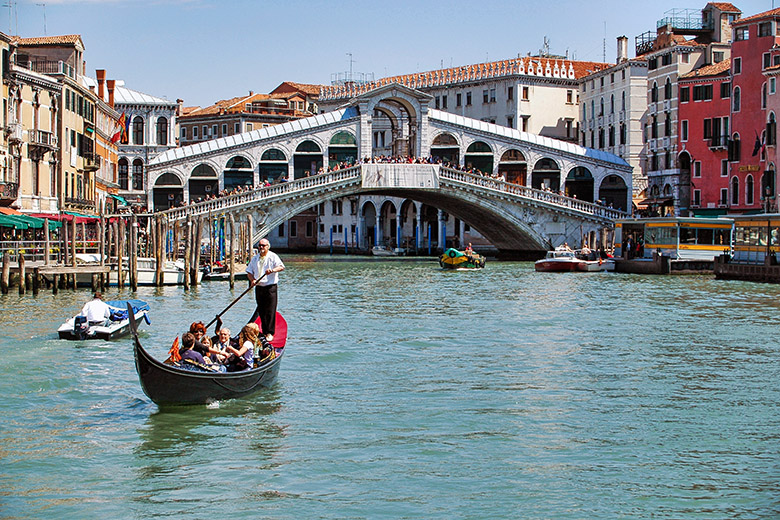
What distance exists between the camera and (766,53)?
109ft

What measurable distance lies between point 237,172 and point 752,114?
56.3 feet

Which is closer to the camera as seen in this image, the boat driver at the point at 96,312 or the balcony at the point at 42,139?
the boat driver at the point at 96,312

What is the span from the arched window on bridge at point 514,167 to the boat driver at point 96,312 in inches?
1076

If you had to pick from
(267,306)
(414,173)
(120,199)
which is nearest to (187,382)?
(267,306)

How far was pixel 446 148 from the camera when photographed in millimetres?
40125

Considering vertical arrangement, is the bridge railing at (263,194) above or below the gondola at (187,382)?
above

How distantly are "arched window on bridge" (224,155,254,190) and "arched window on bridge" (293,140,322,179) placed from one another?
1692 mm

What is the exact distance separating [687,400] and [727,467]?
242 cm

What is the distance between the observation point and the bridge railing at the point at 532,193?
35719mm

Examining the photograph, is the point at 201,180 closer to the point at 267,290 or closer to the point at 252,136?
the point at 252,136

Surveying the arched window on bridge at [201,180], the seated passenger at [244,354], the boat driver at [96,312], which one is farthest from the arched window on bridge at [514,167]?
the seated passenger at [244,354]

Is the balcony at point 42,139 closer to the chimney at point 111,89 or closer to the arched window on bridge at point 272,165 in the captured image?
the arched window on bridge at point 272,165

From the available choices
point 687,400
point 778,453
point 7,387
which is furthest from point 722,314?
point 7,387

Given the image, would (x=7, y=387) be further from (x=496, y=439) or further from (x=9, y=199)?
(x=9, y=199)
